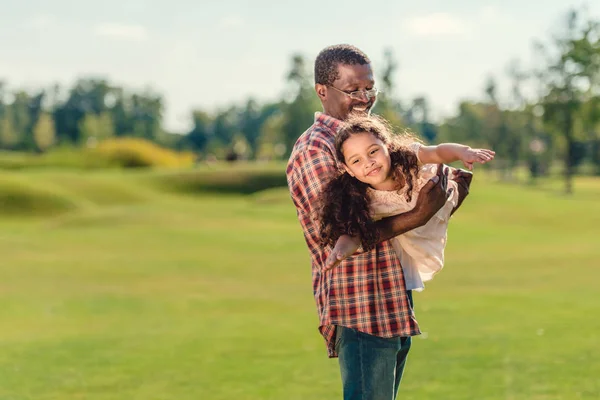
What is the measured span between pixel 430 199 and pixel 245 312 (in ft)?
41.5

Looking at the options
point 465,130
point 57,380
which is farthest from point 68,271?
point 465,130

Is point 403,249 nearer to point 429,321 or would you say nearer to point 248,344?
point 248,344

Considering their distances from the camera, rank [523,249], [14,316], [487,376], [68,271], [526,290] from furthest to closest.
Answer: [523,249], [68,271], [526,290], [14,316], [487,376]

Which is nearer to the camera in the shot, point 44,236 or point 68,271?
point 68,271

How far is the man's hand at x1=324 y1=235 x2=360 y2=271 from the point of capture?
12.2ft

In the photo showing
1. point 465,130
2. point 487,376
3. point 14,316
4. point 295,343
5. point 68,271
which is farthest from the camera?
point 465,130

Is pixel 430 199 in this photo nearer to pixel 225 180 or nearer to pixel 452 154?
pixel 452 154

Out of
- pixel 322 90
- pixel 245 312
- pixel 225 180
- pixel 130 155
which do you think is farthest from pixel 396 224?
pixel 130 155

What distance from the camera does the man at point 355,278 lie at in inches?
154

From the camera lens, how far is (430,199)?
3816mm

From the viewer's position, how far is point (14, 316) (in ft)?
53.5

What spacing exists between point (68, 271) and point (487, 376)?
52.5ft

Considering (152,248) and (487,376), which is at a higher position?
(487,376)

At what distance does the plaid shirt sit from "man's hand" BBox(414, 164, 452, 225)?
0.27m
